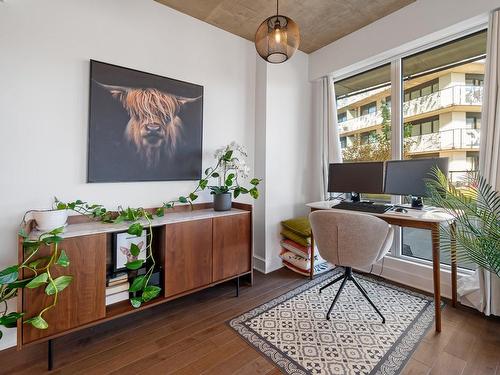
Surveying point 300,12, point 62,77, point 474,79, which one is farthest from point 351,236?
point 62,77

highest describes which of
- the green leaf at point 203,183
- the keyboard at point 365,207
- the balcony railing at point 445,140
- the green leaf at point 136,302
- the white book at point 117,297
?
the balcony railing at point 445,140

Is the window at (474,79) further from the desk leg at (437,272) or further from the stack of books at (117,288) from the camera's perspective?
the stack of books at (117,288)

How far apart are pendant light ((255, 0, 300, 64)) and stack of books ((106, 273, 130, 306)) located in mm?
→ 1950

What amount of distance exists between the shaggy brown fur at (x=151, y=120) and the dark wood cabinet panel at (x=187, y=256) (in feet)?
2.30

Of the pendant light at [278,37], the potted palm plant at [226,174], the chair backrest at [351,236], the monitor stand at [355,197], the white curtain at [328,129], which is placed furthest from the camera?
the white curtain at [328,129]

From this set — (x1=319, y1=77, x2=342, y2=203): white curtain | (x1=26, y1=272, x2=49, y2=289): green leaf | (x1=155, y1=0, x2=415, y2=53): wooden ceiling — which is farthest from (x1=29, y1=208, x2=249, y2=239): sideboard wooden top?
(x1=155, y1=0, x2=415, y2=53): wooden ceiling

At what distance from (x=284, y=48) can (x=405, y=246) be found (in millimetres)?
2432

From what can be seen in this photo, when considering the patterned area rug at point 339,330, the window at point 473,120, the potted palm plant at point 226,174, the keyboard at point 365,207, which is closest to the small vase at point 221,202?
the potted palm plant at point 226,174

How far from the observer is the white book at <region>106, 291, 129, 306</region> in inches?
74.5

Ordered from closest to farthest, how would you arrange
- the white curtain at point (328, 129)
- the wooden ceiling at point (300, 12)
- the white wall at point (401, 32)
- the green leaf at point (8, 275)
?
the green leaf at point (8, 275)
the white wall at point (401, 32)
the wooden ceiling at point (300, 12)
the white curtain at point (328, 129)

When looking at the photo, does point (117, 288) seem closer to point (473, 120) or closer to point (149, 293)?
point (149, 293)

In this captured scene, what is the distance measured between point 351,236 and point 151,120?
198 cm

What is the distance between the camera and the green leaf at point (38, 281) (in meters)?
1.32

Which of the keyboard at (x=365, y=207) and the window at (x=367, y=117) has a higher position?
the window at (x=367, y=117)
